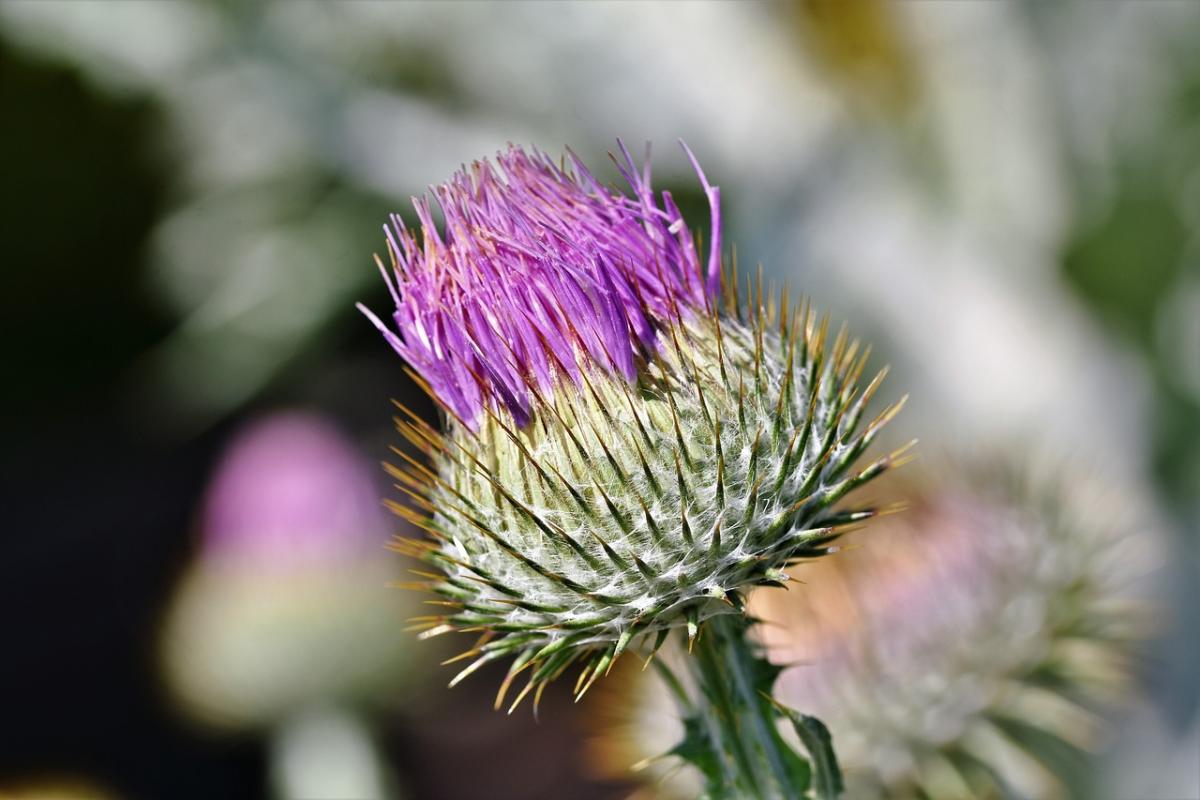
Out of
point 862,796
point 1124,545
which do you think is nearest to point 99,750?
point 862,796

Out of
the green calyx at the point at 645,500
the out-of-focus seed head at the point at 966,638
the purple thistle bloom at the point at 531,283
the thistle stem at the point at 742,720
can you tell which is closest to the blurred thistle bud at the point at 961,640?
the out-of-focus seed head at the point at 966,638


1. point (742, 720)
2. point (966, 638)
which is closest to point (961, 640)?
point (966, 638)

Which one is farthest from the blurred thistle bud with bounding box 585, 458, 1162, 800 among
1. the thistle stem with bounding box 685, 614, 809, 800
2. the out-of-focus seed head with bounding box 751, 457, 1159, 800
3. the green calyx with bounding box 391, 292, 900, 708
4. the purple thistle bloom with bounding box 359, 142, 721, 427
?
the purple thistle bloom with bounding box 359, 142, 721, 427

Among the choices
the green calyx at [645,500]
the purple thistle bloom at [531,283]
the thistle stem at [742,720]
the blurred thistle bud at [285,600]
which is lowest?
the thistle stem at [742,720]

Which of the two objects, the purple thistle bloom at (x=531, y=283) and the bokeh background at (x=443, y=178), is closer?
the purple thistle bloom at (x=531, y=283)

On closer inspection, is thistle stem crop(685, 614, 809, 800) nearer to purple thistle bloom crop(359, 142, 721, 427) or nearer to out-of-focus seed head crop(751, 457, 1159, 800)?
purple thistle bloom crop(359, 142, 721, 427)

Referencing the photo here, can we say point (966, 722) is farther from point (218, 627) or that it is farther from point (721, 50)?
point (721, 50)

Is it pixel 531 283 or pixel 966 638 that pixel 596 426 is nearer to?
pixel 531 283

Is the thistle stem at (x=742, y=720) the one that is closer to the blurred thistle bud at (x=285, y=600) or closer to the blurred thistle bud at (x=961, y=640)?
the blurred thistle bud at (x=961, y=640)
